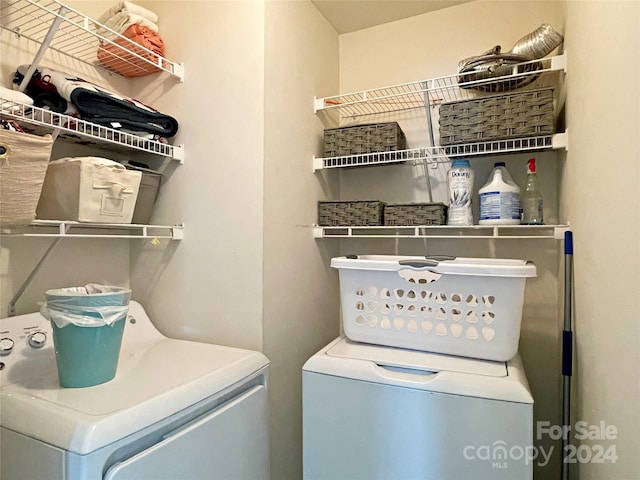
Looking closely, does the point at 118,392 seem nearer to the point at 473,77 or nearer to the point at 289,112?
the point at 289,112

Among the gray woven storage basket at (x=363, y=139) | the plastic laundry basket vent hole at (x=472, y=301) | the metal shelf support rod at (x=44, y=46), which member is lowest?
the plastic laundry basket vent hole at (x=472, y=301)

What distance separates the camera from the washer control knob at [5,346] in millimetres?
1134

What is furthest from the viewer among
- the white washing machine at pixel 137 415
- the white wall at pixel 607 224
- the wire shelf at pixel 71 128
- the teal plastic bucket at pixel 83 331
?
the wire shelf at pixel 71 128

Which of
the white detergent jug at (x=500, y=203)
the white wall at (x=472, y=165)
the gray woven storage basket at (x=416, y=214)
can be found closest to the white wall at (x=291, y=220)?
the white wall at (x=472, y=165)

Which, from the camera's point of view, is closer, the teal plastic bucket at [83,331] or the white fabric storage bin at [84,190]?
the teal plastic bucket at [83,331]

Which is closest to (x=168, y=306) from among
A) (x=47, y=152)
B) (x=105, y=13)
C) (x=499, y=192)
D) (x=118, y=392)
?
(x=118, y=392)

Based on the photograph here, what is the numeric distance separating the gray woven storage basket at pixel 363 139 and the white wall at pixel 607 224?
0.67m

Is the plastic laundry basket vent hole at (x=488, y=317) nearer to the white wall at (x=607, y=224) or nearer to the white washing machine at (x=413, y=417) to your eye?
the white washing machine at (x=413, y=417)

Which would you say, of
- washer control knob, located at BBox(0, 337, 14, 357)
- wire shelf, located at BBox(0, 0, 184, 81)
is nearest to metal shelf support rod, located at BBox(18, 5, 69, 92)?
wire shelf, located at BBox(0, 0, 184, 81)

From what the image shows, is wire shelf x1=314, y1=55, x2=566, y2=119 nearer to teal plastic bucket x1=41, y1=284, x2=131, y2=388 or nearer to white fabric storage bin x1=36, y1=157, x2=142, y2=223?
white fabric storage bin x1=36, y1=157, x2=142, y2=223

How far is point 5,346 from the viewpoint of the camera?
1.14 m

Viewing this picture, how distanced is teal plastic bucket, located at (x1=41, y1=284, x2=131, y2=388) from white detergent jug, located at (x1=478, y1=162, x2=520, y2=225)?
1341mm

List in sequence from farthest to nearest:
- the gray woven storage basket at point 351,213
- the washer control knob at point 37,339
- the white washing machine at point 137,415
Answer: the gray woven storage basket at point 351,213, the washer control knob at point 37,339, the white washing machine at point 137,415

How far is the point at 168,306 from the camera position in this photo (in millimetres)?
1644
